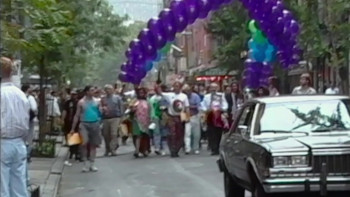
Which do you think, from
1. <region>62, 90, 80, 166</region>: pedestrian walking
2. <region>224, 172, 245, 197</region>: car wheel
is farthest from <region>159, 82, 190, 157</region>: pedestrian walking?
<region>224, 172, 245, 197</region>: car wheel

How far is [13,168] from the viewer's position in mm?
11062

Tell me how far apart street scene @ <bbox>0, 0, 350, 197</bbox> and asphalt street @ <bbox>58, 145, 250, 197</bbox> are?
0.03 meters

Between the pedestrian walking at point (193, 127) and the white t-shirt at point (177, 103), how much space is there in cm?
47

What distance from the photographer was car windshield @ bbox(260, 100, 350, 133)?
12.9 meters

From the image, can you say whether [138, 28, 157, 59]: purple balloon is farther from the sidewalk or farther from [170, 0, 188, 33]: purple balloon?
the sidewalk

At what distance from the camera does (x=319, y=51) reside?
27781 mm

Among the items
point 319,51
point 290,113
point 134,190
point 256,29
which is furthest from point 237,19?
point 290,113

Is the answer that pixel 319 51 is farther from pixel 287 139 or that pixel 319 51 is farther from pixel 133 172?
pixel 287 139

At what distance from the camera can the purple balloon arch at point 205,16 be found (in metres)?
27.8

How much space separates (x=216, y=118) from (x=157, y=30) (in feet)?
17.0

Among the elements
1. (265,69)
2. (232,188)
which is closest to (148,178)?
(232,188)

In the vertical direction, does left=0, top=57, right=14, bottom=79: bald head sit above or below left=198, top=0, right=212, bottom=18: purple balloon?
below

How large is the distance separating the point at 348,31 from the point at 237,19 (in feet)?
56.7

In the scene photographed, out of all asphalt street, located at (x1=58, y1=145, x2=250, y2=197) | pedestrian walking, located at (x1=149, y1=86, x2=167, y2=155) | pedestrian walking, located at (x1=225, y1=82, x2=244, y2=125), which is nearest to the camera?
asphalt street, located at (x1=58, y1=145, x2=250, y2=197)
